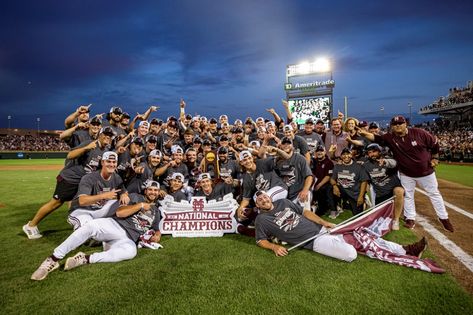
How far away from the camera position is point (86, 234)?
4012 mm

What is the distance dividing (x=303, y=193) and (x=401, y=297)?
2.45 meters

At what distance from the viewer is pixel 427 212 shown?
7.10 metres

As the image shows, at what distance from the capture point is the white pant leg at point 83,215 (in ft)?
14.9

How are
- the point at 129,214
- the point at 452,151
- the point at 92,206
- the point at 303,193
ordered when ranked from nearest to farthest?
the point at 129,214 < the point at 92,206 < the point at 303,193 < the point at 452,151

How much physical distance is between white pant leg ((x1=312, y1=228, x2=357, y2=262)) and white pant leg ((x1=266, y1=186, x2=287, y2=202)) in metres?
1.21

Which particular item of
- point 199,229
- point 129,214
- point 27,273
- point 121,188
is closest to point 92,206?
point 121,188

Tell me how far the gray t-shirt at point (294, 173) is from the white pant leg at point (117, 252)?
3071 millimetres

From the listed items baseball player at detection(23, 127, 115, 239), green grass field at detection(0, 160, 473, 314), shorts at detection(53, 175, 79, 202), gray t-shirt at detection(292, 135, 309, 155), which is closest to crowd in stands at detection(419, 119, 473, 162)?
gray t-shirt at detection(292, 135, 309, 155)

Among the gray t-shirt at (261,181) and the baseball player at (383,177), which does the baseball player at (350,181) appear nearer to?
the baseball player at (383,177)

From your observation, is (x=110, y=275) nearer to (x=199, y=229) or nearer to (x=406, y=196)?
(x=199, y=229)

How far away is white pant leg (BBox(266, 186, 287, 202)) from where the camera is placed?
17.1ft

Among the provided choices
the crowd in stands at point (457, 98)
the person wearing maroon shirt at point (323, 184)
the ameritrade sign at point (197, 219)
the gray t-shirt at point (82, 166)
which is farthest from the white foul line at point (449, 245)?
the crowd in stands at point (457, 98)

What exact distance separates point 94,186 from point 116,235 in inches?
37.5

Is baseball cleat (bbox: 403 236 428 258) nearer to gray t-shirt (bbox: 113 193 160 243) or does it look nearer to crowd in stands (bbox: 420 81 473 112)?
gray t-shirt (bbox: 113 193 160 243)
